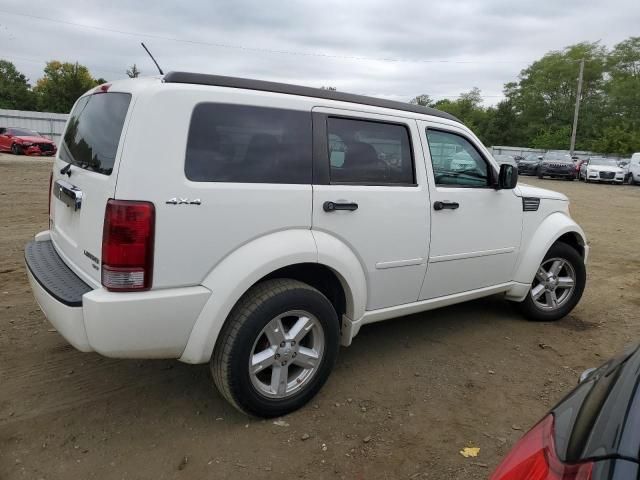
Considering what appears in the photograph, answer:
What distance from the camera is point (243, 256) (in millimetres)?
2699

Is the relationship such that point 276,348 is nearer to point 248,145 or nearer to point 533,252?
point 248,145

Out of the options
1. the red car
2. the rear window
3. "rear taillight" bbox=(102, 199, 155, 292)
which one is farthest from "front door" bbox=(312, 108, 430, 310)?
the red car

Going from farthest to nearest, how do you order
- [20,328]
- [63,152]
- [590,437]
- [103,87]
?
[20,328] → [63,152] → [103,87] → [590,437]

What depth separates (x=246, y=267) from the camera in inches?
106

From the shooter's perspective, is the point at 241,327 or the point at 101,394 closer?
the point at 241,327

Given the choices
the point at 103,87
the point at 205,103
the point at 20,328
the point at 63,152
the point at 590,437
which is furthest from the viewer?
the point at 20,328

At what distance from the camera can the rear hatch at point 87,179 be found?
2.57m

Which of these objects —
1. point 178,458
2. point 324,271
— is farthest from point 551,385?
point 178,458

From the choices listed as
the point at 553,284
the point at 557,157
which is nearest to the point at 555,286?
the point at 553,284

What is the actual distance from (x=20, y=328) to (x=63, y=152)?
161cm

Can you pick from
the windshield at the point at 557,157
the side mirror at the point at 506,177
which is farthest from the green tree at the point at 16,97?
the side mirror at the point at 506,177

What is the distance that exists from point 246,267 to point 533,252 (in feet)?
9.49

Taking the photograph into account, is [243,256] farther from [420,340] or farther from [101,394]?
[420,340]

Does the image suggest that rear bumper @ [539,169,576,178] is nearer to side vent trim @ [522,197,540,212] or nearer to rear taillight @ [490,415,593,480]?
side vent trim @ [522,197,540,212]
